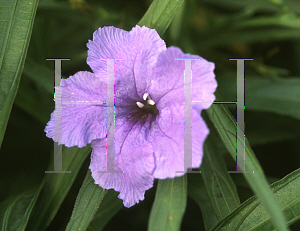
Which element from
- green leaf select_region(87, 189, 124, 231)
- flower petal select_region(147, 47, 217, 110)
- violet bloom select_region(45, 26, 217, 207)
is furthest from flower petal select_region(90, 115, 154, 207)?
green leaf select_region(87, 189, 124, 231)

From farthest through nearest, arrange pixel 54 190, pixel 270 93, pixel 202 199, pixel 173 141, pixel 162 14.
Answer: pixel 270 93 < pixel 202 199 < pixel 54 190 < pixel 162 14 < pixel 173 141

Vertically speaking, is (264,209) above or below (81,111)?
below

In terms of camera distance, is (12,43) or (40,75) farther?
(40,75)

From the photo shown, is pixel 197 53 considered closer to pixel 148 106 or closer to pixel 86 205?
pixel 148 106

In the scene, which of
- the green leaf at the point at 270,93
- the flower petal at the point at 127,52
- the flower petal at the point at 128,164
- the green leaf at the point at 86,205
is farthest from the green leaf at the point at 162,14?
the green leaf at the point at 86,205

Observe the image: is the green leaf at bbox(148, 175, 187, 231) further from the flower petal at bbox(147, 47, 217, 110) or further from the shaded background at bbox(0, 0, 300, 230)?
the shaded background at bbox(0, 0, 300, 230)

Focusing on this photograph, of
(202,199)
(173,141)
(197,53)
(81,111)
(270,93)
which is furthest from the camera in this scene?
(197,53)

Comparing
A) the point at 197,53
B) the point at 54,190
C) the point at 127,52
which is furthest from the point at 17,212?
the point at 197,53

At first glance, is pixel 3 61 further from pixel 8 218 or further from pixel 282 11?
pixel 282 11
